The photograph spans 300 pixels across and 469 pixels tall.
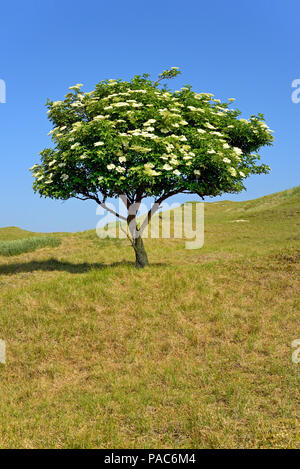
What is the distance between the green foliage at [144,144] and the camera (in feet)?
48.8

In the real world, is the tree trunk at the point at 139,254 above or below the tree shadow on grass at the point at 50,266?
above

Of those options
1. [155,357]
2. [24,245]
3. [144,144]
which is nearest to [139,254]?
[144,144]

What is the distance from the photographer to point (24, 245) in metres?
29.8

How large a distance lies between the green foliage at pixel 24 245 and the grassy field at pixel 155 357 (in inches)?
381

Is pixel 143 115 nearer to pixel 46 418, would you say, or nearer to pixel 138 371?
pixel 138 371

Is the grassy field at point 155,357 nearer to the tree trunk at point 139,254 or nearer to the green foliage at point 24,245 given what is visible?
the tree trunk at point 139,254

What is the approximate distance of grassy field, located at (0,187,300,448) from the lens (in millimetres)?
6672

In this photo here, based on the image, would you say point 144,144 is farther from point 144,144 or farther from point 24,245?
point 24,245

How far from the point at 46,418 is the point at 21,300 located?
746 centimetres

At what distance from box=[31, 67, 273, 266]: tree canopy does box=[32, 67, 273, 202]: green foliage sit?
0.15 ft

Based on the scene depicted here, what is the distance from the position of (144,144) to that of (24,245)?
62.1 feet

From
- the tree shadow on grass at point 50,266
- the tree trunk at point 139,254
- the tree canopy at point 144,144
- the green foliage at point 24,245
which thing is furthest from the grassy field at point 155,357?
the green foliage at point 24,245

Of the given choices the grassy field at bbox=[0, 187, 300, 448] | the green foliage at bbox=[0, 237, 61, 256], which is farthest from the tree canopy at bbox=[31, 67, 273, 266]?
the green foliage at bbox=[0, 237, 61, 256]

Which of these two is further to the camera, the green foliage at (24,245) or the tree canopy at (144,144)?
the green foliage at (24,245)
